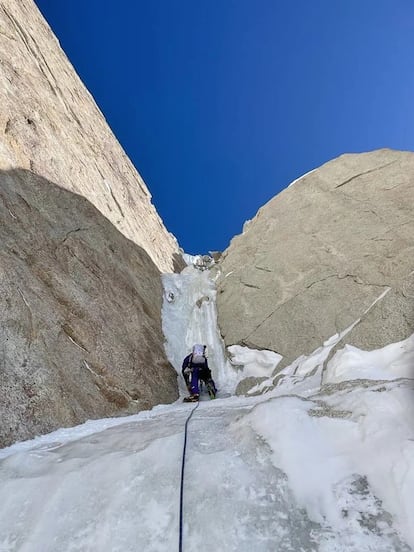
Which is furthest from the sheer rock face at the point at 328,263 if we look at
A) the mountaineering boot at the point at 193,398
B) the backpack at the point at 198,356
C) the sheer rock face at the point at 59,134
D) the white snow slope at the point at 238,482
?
the sheer rock face at the point at 59,134

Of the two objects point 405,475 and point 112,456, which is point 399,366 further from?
point 112,456

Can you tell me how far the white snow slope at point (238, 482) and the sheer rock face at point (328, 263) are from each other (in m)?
3.07

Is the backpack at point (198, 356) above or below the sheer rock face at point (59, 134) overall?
below

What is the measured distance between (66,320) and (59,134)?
282 inches

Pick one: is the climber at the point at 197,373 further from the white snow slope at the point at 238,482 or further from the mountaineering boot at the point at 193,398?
the white snow slope at the point at 238,482

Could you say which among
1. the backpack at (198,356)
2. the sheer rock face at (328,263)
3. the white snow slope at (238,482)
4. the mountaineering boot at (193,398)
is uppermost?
the sheer rock face at (328,263)

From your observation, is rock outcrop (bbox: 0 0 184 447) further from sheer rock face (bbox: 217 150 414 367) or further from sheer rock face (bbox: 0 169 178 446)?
sheer rock face (bbox: 217 150 414 367)

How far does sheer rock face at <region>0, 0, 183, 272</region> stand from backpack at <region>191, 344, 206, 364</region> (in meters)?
4.80

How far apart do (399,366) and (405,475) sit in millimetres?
2869

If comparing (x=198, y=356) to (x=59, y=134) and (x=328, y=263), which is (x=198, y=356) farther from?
(x=59, y=134)

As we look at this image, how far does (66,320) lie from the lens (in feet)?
26.2

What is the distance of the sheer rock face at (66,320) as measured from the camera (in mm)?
6379

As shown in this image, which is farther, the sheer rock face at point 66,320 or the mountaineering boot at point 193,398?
the mountaineering boot at point 193,398

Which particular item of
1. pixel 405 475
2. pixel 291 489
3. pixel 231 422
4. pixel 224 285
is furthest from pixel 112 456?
pixel 224 285
